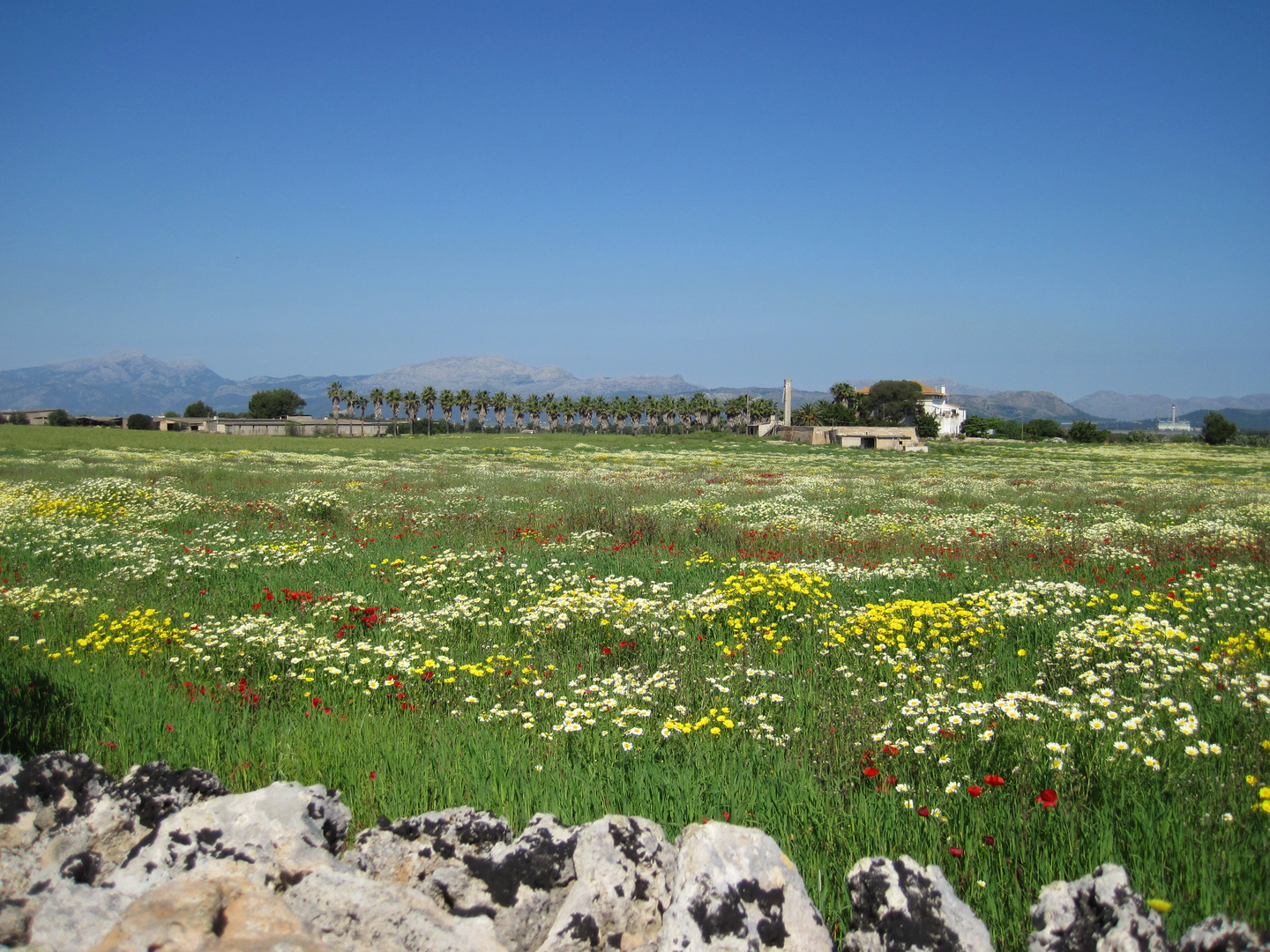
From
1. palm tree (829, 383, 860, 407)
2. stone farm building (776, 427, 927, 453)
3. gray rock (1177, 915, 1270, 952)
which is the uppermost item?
palm tree (829, 383, 860, 407)

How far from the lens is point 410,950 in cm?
277

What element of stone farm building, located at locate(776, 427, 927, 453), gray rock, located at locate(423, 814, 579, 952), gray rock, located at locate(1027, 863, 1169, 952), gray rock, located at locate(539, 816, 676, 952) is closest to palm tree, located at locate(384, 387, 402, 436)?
stone farm building, located at locate(776, 427, 927, 453)

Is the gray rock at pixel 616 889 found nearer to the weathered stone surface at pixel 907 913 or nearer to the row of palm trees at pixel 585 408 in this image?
the weathered stone surface at pixel 907 913

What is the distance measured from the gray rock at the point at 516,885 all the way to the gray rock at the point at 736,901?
0.55m

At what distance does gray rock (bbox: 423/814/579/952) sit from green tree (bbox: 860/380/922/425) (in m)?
182

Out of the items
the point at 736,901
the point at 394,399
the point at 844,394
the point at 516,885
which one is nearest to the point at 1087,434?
the point at 844,394

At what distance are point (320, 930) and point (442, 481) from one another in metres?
30.3

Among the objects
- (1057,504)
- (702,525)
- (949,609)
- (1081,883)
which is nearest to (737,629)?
(949,609)

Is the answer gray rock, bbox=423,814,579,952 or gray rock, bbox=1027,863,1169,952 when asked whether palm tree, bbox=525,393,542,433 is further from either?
gray rock, bbox=1027,863,1169,952

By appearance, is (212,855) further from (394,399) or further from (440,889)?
(394,399)

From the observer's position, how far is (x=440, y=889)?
128 inches

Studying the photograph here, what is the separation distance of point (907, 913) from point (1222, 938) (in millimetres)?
1087

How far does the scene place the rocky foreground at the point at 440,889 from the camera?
2658mm

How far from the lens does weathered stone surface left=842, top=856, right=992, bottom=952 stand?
289cm
